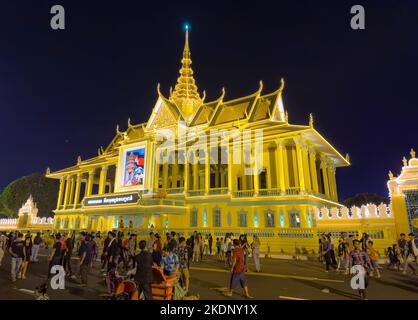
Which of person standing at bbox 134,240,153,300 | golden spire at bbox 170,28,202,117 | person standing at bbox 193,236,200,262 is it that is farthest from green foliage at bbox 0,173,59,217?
person standing at bbox 134,240,153,300

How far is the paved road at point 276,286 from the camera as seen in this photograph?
824cm

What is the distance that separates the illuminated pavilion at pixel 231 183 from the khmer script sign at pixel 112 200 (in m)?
0.11

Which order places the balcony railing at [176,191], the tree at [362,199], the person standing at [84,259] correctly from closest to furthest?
the person standing at [84,259] → the balcony railing at [176,191] → the tree at [362,199]

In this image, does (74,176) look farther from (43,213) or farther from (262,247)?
(262,247)

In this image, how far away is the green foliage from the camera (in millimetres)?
56250

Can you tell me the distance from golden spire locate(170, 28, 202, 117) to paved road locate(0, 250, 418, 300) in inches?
1223

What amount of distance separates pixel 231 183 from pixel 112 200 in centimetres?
1253

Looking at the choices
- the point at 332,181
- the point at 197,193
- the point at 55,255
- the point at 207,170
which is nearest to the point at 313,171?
the point at 332,181

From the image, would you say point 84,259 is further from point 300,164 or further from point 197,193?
point 300,164

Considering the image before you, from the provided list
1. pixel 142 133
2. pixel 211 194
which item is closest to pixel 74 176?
pixel 142 133

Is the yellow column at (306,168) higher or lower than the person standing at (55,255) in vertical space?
higher

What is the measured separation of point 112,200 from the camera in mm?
28266

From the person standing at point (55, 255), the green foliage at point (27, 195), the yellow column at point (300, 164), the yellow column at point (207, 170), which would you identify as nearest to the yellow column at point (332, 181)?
the yellow column at point (300, 164)

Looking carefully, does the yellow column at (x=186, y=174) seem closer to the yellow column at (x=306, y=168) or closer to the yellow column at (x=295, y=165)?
the yellow column at (x=295, y=165)
